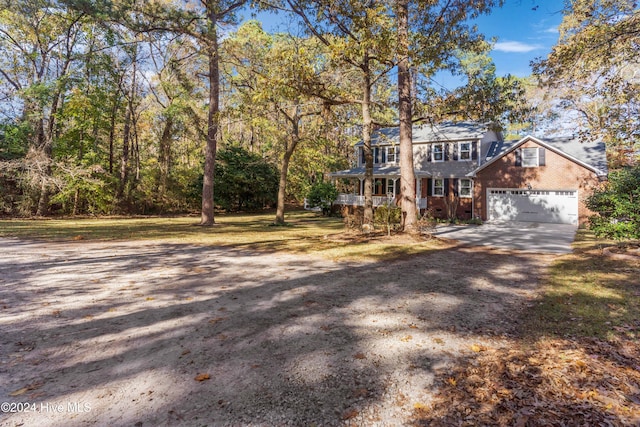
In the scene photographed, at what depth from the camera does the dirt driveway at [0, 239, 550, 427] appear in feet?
8.68

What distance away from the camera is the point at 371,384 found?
2.94 meters

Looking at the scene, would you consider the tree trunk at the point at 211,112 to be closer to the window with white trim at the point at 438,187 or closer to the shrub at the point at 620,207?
the shrub at the point at 620,207

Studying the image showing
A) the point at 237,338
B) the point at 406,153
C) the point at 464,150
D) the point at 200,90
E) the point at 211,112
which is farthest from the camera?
the point at 200,90

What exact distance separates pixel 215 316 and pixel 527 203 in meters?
20.7

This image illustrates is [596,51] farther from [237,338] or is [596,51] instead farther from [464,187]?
[464,187]

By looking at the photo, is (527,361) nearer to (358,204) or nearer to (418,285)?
(418,285)

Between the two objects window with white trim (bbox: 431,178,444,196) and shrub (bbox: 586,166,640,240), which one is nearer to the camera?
shrub (bbox: 586,166,640,240)

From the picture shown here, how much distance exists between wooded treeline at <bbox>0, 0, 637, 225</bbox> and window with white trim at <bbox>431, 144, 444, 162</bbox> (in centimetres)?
538

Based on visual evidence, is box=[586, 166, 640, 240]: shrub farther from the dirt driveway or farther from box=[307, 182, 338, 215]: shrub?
box=[307, 182, 338, 215]: shrub

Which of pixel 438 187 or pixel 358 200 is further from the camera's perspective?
pixel 358 200

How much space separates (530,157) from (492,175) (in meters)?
2.25

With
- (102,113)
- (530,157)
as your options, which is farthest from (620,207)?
(102,113)

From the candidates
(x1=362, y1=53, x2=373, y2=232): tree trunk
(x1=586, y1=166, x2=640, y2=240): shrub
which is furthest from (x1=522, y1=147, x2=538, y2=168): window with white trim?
(x1=362, y1=53, x2=373, y2=232): tree trunk

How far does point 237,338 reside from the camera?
3902 mm
